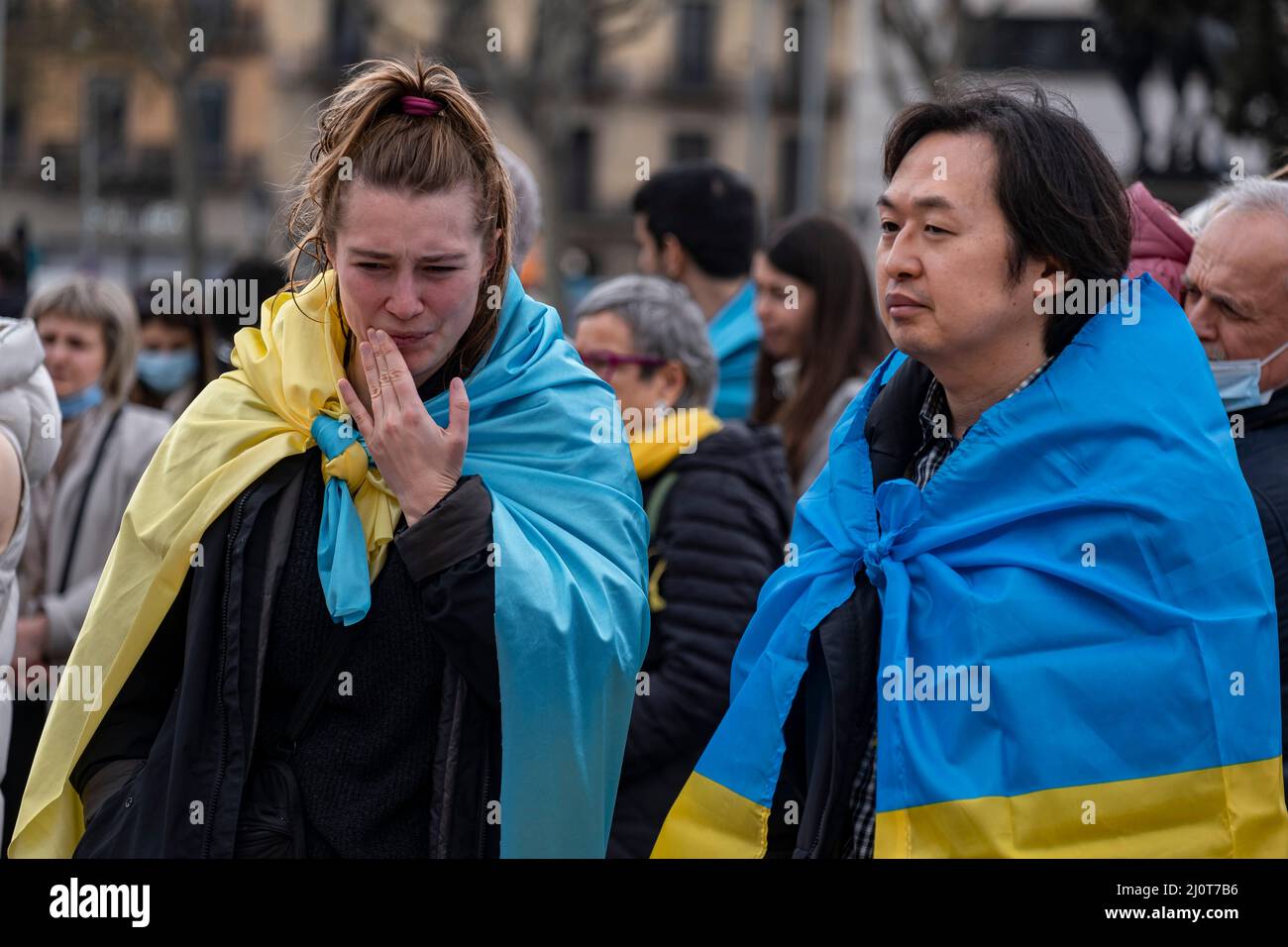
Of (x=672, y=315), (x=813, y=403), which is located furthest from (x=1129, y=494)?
(x=813, y=403)

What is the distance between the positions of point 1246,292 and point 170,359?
4198 mm

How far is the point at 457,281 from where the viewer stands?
8.96 ft

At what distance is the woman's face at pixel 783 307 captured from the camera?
5398mm

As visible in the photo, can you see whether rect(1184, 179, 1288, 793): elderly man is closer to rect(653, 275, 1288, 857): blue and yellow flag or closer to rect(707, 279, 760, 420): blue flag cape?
rect(653, 275, 1288, 857): blue and yellow flag

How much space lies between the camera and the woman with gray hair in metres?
3.88

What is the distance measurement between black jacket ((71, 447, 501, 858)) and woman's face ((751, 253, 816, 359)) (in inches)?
111

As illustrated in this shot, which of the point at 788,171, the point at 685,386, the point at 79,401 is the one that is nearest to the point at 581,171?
the point at 788,171

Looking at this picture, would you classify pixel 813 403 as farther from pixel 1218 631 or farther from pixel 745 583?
pixel 1218 631

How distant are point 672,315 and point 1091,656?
1960 millimetres

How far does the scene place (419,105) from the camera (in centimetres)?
277

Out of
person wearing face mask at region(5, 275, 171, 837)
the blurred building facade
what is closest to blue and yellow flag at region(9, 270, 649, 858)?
person wearing face mask at region(5, 275, 171, 837)
